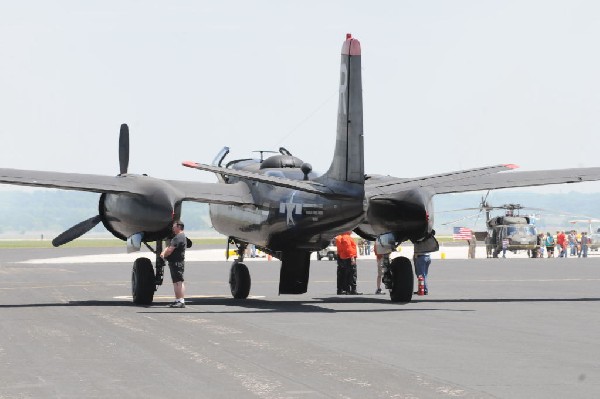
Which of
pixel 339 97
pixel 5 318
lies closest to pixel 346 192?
pixel 339 97

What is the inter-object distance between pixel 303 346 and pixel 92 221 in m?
14.5

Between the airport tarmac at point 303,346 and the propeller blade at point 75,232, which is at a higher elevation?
the propeller blade at point 75,232

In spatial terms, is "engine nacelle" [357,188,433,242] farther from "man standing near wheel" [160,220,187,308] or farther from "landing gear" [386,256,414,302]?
"man standing near wheel" [160,220,187,308]

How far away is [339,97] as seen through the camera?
26.7m

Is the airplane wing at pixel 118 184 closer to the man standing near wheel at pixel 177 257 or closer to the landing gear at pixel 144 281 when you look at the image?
the man standing near wheel at pixel 177 257

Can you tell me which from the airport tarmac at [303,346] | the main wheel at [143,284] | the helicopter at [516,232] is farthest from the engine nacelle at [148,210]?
the helicopter at [516,232]

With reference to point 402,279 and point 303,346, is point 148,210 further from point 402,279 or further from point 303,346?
point 303,346

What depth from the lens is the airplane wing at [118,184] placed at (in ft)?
89.0

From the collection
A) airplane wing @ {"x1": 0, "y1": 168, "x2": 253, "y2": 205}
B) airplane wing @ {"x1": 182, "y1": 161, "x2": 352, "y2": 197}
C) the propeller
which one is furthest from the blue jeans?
the propeller

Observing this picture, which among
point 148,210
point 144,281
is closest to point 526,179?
point 148,210

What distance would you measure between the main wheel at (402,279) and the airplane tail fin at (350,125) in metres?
3.80

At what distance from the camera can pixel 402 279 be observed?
29016 millimetres

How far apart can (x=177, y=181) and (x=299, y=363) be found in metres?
13.6

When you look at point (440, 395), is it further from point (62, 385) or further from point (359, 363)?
point (62, 385)
